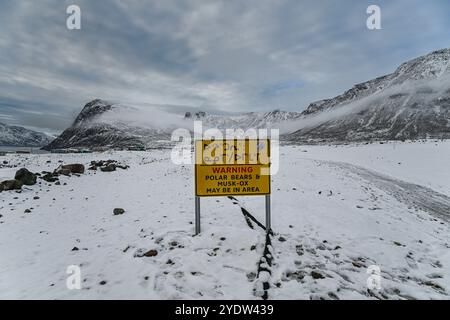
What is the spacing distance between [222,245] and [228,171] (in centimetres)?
230

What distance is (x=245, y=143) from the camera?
29.4ft

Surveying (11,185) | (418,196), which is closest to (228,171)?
(11,185)

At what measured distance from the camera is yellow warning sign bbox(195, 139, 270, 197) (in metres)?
8.80

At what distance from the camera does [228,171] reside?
8.88 m

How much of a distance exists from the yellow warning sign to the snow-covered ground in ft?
4.37

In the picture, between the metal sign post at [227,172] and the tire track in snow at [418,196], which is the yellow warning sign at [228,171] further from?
the tire track in snow at [418,196]

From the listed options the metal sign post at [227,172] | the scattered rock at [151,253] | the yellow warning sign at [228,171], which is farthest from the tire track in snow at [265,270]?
the scattered rock at [151,253]

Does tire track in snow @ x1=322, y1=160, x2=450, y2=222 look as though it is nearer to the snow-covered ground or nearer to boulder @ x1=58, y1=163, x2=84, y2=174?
the snow-covered ground

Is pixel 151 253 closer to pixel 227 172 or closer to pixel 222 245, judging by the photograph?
pixel 222 245

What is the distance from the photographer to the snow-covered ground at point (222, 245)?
607 cm

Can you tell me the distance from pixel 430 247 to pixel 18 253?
1249 centimetres

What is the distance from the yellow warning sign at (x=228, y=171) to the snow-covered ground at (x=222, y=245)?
4.37 ft
